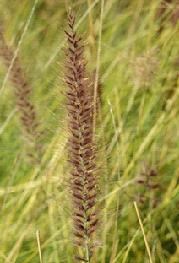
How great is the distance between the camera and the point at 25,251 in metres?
1.83

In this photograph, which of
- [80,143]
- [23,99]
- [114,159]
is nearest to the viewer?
[80,143]

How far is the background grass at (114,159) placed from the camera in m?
1.64

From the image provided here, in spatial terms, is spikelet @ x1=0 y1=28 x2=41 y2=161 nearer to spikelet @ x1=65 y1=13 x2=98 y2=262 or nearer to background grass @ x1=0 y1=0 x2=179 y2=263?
background grass @ x1=0 y1=0 x2=179 y2=263

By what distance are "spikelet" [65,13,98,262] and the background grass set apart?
0.18 ft

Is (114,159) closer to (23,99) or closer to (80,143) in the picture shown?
(23,99)

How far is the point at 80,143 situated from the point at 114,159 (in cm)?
80

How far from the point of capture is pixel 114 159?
6.48ft

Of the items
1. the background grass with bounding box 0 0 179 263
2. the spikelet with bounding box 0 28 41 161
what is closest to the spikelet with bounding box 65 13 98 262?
the background grass with bounding box 0 0 179 263

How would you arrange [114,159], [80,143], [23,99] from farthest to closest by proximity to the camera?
[114,159]
[23,99]
[80,143]

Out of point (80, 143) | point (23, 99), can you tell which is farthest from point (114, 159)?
point (80, 143)

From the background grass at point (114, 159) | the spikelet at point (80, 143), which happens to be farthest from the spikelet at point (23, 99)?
the spikelet at point (80, 143)

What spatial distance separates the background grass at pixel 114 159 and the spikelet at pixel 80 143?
0.05 m

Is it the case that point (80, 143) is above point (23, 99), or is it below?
below

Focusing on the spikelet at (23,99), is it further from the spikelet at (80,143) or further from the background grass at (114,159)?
the spikelet at (80,143)
